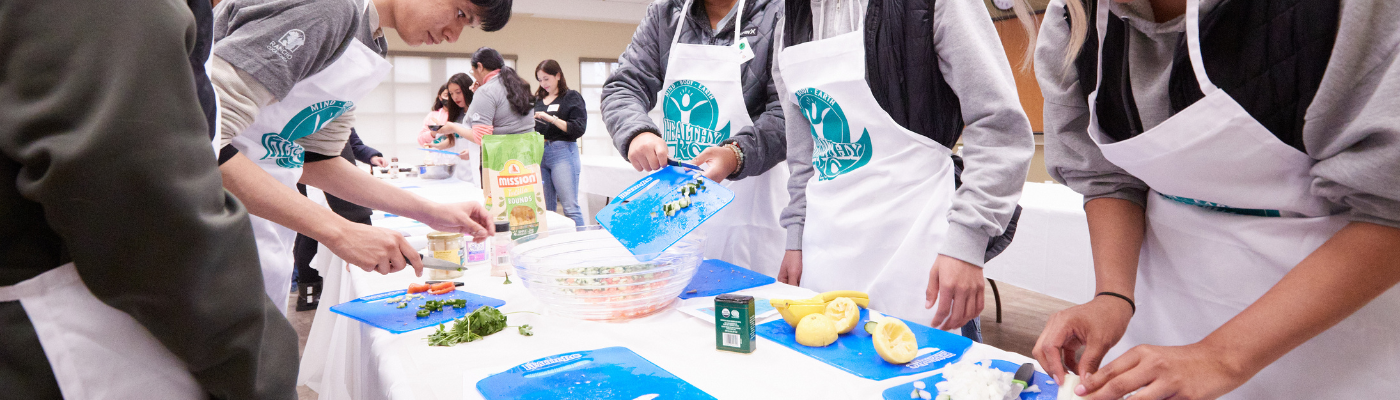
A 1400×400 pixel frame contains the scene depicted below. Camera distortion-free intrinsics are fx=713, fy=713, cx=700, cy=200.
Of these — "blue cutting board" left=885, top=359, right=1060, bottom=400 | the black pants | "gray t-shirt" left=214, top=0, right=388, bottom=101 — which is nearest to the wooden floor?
the black pants

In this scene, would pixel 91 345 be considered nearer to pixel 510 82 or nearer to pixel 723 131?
pixel 723 131

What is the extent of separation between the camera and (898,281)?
4.49 ft

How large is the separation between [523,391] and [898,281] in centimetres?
81

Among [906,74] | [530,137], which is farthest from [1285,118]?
[530,137]

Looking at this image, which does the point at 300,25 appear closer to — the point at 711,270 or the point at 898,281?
the point at 711,270

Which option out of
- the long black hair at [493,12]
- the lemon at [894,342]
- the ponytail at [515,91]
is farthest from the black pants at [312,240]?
the lemon at [894,342]

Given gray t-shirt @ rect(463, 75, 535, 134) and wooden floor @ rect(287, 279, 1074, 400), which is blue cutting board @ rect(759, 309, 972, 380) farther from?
gray t-shirt @ rect(463, 75, 535, 134)

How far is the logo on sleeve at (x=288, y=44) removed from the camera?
1.12 meters

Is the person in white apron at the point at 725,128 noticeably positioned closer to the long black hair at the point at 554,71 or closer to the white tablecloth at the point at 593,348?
the white tablecloth at the point at 593,348

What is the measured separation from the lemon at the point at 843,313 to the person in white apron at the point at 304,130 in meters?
0.70

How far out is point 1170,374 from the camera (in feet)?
2.22

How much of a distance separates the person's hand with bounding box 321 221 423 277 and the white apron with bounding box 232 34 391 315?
0.23 meters

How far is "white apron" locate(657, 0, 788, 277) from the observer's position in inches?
69.2

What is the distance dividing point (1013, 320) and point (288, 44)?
10.9 feet
